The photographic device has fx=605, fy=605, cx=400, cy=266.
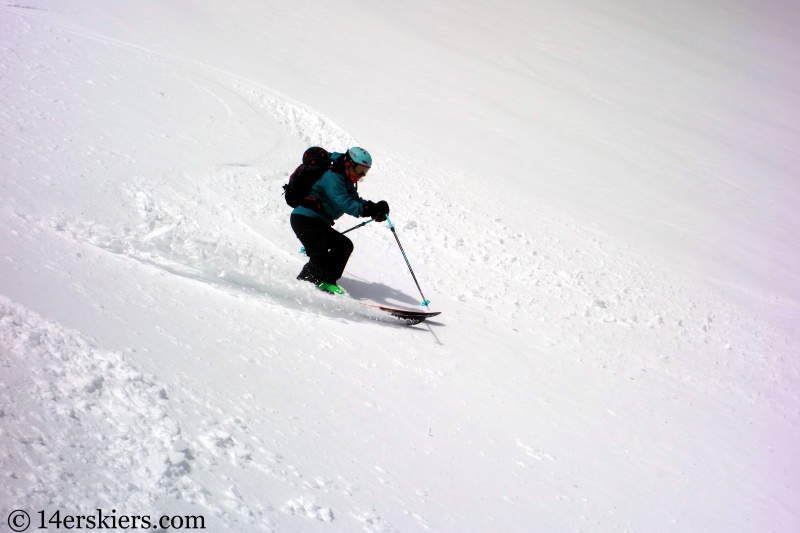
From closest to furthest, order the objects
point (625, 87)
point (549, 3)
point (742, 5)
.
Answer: point (625, 87) < point (549, 3) < point (742, 5)

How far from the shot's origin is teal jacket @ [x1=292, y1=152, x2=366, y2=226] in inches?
231

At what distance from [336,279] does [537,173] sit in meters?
6.48

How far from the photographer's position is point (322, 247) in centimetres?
610

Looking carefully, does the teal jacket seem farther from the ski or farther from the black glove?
the ski

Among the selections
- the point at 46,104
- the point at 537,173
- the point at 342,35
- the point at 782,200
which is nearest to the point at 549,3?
the point at 342,35

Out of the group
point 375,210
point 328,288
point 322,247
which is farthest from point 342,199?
point 328,288

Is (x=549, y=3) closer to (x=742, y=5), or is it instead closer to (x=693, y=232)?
(x=742, y=5)

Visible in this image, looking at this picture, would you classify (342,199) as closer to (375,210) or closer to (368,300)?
(375,210)

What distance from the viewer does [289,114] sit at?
34.5ft

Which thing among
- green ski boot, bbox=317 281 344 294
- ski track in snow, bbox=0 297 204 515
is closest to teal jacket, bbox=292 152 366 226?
green ski boot, bbox=317 281 344 294

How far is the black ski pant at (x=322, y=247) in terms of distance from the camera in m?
6.11

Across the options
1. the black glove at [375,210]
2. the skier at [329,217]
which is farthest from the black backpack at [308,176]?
the black glove at [375,210]

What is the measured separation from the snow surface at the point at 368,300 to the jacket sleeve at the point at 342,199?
90 centimetres

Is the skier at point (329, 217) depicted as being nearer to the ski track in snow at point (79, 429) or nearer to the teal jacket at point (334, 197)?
the teal jacket at point (334, 197)
